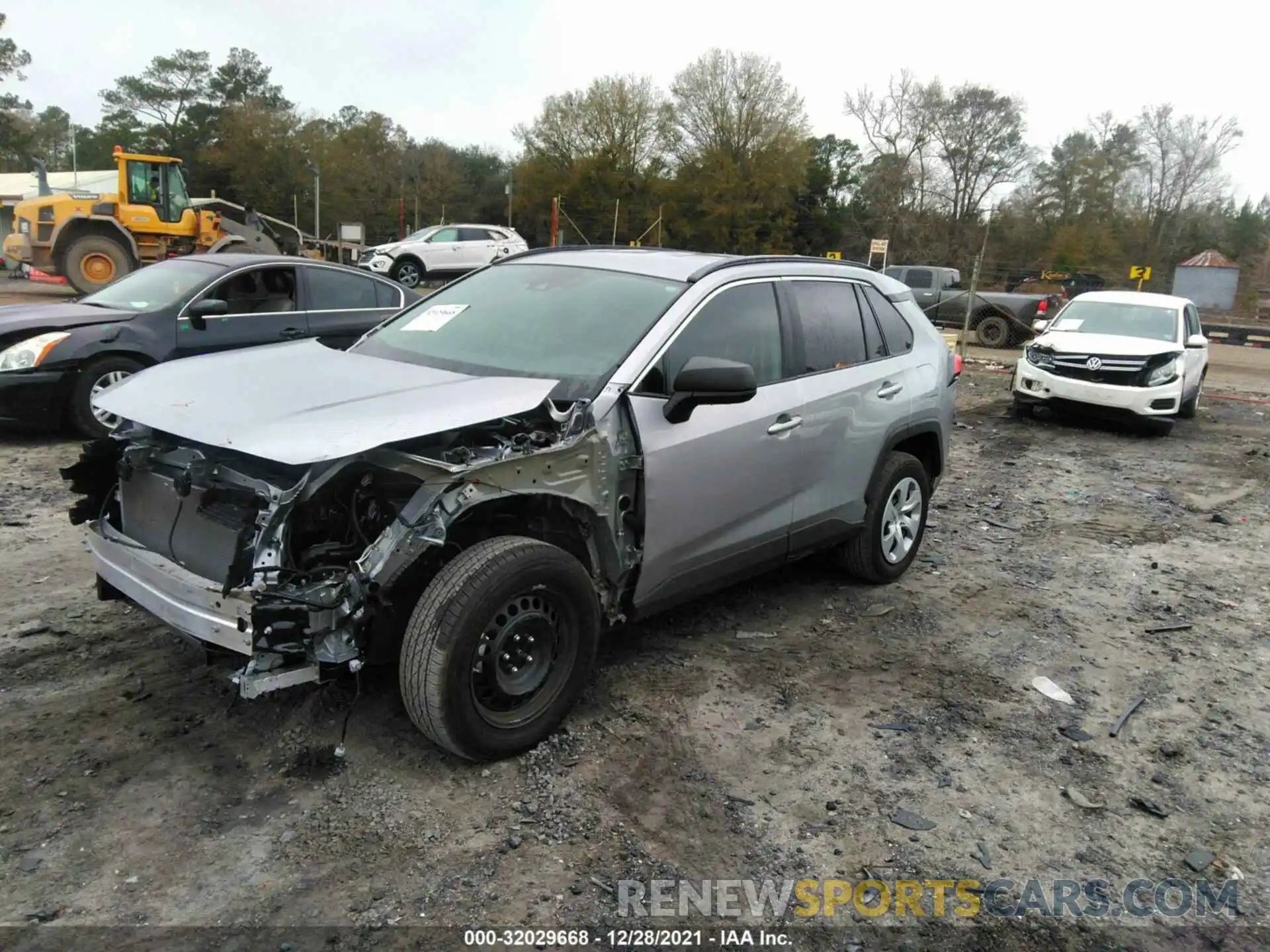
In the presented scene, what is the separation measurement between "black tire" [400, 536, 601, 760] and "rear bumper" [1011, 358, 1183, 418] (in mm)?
9433

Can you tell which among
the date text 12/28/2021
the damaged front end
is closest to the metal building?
the damaged front end

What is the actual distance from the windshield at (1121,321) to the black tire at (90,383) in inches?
421

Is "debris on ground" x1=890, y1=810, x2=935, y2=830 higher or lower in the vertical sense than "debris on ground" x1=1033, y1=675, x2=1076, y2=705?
lower

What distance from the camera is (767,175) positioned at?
47.1 meters

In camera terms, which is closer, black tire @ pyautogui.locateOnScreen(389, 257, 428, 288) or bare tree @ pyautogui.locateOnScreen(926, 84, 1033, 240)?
black tire @ pyautogui.locateOnScreen(389, 257, 428, 288)

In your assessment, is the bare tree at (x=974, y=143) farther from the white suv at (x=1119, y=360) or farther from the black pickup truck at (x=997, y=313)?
the white suv at (x=1119, y=360)

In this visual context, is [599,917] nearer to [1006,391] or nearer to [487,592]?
[487,592]

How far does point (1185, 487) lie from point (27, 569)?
30.5 ft

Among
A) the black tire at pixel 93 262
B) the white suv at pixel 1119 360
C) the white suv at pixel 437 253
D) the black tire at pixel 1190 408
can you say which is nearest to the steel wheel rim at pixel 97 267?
the black tire at pixel 93 262

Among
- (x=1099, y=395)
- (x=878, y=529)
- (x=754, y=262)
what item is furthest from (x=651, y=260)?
(x=1099, y=395)

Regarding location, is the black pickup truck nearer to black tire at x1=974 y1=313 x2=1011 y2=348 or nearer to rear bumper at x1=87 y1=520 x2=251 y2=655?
black tire at x1=974 y1=313 x2=1011 y2=348

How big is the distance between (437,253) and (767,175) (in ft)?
86.2

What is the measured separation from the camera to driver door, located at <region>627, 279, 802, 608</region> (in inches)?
146

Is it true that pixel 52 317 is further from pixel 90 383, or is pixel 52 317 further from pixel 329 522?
pixel 329 522
